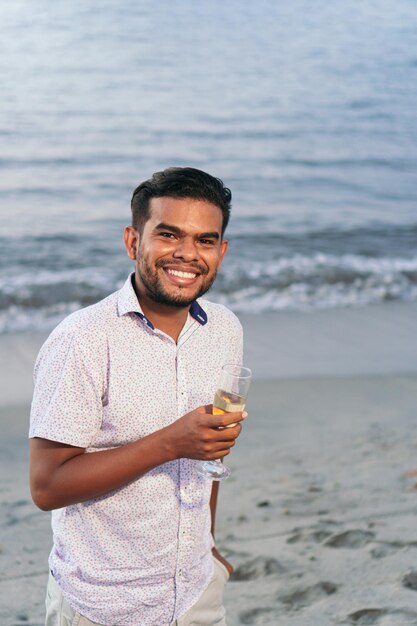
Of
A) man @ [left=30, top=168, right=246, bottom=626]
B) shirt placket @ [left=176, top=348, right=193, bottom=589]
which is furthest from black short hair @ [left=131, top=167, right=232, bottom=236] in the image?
shirt placket @ [left=176, top=348, right=193, bottom=589]

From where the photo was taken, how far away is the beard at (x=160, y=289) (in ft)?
8.71

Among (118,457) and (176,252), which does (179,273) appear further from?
(118,457)

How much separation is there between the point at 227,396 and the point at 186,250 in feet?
1.51

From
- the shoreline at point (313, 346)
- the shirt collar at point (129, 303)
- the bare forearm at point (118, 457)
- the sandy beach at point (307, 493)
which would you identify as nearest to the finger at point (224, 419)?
the bare forearm at point (118, 457)

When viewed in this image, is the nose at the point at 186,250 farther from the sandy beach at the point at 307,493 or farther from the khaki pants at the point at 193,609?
the sandy beach at the point at 307,493

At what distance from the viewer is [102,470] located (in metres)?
2.42

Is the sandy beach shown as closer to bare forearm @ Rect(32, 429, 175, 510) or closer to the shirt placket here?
the shirt placket

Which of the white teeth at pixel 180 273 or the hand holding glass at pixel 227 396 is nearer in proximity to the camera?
the hand holding glass at pixel 227 396

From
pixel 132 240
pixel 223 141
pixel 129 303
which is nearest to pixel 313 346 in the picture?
pixel 132 240

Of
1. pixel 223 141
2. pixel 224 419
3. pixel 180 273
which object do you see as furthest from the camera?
pixel 223 141

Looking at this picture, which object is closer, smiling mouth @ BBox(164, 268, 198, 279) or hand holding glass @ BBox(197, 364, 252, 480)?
hand holding glass @ BBox(197, 364, 252, 480)

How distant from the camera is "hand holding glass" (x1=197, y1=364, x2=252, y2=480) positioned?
2.56 m

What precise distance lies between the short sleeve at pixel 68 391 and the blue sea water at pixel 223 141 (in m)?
6.76

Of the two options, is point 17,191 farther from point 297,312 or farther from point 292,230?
point 297,312
